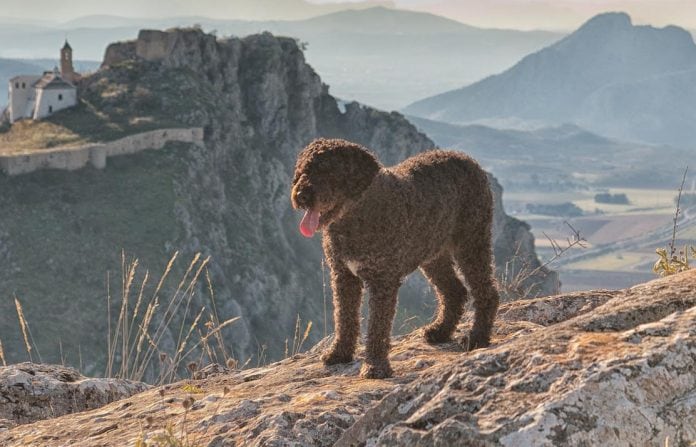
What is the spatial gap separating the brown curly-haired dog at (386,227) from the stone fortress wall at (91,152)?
230 ft

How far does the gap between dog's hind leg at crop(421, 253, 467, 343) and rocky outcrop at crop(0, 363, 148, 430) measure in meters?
2.61

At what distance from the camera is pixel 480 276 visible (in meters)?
7.39

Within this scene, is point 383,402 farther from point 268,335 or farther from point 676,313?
point 268,335

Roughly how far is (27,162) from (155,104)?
58.2ft

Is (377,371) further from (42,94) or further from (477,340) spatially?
(42,94)

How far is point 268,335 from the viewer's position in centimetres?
7819

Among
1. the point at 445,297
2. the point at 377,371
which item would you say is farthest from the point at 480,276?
the point at 377,371

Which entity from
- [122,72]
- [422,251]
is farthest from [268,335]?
[422,251]

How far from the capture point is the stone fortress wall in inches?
2827

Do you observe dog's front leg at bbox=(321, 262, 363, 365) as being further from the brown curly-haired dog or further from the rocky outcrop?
the rocky outcrop

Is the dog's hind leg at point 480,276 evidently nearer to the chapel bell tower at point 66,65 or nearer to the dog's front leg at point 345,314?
the dog's front leg at point 345,314

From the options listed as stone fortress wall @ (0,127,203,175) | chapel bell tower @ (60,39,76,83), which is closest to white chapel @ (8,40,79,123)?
chapel bell tower @ (60,39,76,83)

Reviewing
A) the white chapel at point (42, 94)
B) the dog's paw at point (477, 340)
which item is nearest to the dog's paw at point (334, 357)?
the dog's paw at point (477, 340)

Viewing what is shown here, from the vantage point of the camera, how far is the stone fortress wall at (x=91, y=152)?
7179 cm
